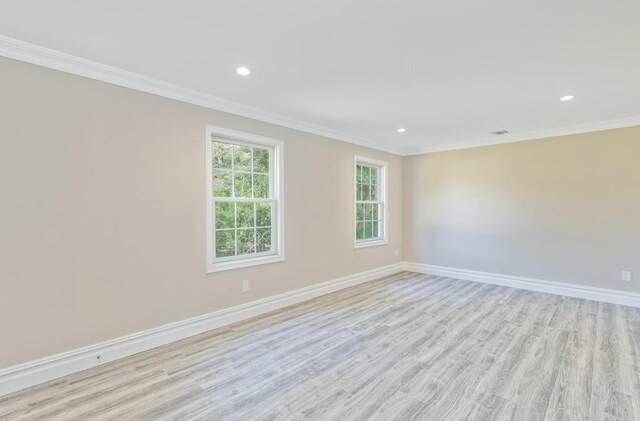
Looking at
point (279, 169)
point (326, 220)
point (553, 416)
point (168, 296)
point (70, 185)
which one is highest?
point (279, 169)

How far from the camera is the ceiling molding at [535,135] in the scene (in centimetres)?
409

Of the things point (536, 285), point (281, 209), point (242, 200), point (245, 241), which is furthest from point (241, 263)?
point (536, 285)

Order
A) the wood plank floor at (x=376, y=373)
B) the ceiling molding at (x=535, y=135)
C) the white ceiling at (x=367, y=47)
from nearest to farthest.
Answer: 1. the white ceiling at (x=367, y=47)
2. the wood plank floor at (x=376, y=373)
3. the ceiling molding at (x=535, y=135)

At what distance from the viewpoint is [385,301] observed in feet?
14.0

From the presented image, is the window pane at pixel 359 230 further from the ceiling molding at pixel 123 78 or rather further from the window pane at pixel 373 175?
the ceiling molding at pixel 123 78

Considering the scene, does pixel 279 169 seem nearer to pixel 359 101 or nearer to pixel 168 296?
pixel 359 101

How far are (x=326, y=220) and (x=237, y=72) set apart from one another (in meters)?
2.52

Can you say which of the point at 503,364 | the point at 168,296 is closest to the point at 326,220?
the point at 168,296

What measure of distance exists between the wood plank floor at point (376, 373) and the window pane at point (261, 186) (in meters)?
1.49

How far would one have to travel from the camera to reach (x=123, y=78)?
8.79 ft

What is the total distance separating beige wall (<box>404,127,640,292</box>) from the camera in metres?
4.16

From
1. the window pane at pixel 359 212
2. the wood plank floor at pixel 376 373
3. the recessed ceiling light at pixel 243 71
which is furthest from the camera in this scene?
the window pane at pixel 359 212

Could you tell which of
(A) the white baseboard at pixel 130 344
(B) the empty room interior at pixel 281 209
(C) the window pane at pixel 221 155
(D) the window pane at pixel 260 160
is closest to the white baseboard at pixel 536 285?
(B) the empty room interior at pixel 281 209

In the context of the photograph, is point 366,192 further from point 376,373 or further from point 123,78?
point 123,78
